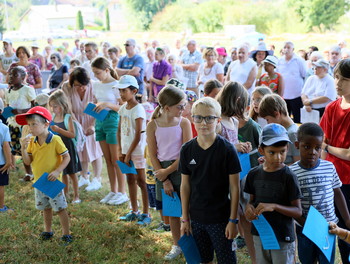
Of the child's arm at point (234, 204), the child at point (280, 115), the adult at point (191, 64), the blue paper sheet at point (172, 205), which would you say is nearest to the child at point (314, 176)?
the child's arm at point (234, 204)

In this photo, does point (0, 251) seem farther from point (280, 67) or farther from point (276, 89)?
point (280, 67)

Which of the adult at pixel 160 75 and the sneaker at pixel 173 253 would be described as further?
the adult at pixel 160 75

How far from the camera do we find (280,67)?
7758 mm

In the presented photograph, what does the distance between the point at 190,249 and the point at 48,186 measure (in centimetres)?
163

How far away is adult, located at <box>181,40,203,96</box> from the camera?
9.97 m

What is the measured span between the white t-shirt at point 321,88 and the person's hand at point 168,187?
3901 mm

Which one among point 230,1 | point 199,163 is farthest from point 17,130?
point 230,1

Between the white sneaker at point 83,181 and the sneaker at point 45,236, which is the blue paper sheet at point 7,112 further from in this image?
the sneaker at point 45,236

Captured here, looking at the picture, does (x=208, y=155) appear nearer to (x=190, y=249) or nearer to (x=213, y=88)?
(x=190, y=249)

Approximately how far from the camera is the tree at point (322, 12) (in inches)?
1514

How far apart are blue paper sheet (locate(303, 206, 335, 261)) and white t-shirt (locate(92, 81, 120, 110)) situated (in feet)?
11.4

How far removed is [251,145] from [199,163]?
27.8 inches

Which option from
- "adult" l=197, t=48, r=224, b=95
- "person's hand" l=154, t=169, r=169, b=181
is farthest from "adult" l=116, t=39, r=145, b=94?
"person's hand" l=154, t=169, r=169, b=181

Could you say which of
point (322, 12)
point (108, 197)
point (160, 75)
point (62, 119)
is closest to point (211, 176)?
point (62, 119)
